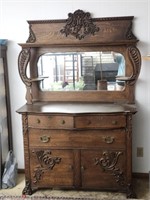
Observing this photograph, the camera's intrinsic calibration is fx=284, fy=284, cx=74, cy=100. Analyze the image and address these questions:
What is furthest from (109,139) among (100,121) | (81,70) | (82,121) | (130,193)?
(81,70)

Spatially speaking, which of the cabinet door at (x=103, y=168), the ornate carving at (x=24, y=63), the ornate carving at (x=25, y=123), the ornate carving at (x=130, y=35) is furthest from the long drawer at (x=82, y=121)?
the ornate carving at (x=130, y=35)

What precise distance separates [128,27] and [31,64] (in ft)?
3.46

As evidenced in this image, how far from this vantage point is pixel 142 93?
2910 mm

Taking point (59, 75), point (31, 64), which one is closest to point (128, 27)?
point (59, 75)

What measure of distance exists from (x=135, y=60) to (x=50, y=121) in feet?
3.37

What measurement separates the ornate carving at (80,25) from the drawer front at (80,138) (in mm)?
969

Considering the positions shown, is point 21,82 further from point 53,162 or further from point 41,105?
point 53,162

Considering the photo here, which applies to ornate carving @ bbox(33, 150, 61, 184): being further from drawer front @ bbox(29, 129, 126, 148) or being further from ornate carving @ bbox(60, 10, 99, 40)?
ornate carving @ bbox(60, 10, 99, 40)

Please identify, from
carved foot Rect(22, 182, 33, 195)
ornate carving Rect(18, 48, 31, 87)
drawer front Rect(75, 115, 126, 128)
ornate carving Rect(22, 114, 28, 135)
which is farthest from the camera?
ornate carving Rect(18, 48, 31, 87)

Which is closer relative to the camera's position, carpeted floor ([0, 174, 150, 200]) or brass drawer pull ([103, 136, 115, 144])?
brass drawer pull ([103, 136, 115, 144])

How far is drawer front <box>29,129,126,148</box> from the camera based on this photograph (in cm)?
257

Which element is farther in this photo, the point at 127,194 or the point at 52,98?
the point at 52,98

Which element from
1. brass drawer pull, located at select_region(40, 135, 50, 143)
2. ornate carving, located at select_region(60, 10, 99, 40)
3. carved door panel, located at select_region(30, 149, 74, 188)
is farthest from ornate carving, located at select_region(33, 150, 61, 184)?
ornate carving, located at select_region(60, 10, 99, 40)

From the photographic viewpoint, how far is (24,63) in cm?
293
